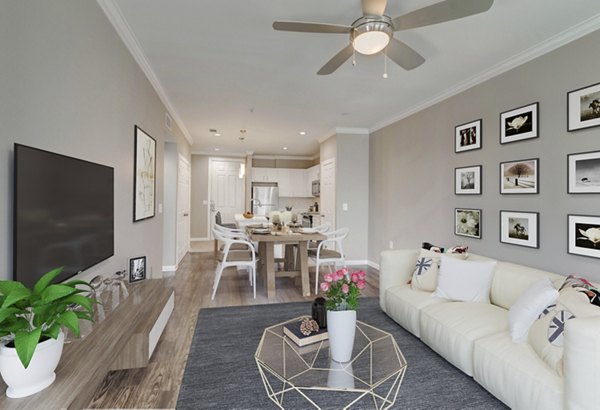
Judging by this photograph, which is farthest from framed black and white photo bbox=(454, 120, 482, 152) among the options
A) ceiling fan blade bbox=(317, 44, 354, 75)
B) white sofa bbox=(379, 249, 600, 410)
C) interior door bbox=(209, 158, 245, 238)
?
interior door bbox=(209, 158, 245, 238)

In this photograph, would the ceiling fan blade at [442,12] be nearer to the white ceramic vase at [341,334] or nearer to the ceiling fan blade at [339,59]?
the ceiling fan blade at [339,59]

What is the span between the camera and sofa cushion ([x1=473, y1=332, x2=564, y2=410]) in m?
1.52

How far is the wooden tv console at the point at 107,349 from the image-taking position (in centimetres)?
104

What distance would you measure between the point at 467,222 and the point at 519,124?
3.83ft

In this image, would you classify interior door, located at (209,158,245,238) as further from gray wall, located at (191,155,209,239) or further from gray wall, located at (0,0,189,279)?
gray wall, located at (0,0,189,279)

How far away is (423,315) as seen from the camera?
2.49 m

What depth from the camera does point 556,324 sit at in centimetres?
169

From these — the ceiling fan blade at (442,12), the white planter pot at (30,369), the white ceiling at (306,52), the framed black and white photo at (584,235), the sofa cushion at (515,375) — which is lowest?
the sofa cushion at (515,375)

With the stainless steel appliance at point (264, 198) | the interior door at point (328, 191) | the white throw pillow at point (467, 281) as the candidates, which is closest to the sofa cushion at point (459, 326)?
the white throw pillow at point (467, 281)

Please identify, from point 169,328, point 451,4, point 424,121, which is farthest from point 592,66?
point 169,328

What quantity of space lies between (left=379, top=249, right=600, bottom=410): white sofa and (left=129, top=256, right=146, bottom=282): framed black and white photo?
2.37m

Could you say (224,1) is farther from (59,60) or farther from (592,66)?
(592,66)

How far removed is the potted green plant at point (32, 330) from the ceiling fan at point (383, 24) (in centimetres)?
175

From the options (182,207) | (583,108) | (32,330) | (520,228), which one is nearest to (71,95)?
(32,330)
